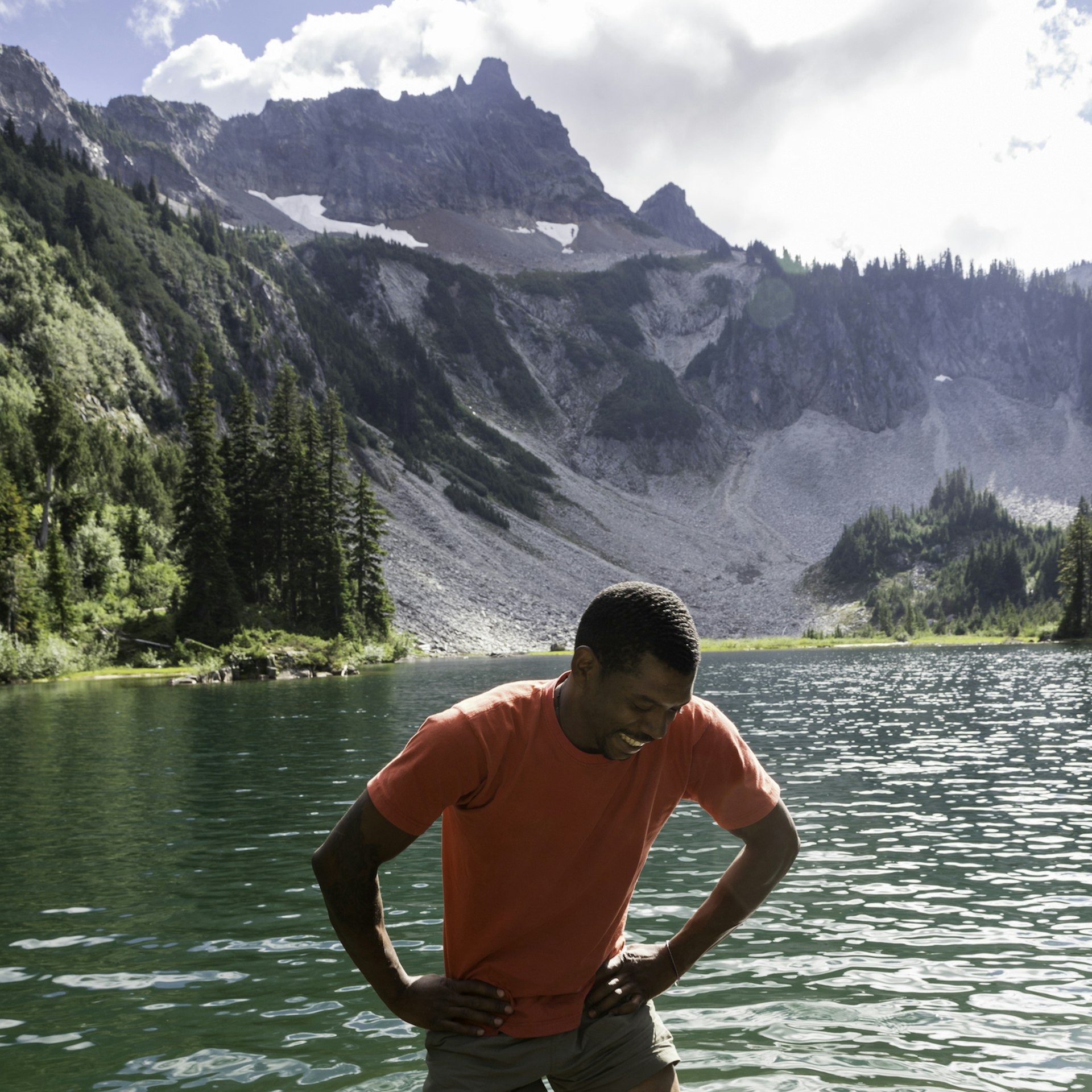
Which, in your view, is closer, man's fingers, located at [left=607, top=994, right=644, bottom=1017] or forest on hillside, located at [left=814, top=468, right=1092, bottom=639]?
man's fingers, located at [left=607, top=994, right=644, bottom=1017]

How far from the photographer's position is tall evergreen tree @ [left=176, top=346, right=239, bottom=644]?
66.2 metres

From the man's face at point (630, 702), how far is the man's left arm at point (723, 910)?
79cm

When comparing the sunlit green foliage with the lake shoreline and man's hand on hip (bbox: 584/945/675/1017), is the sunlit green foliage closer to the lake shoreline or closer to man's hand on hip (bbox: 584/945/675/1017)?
the lake shoreline

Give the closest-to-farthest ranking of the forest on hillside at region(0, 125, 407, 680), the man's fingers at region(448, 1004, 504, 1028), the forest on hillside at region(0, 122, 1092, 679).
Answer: the man's fingers at region(448, 1004, 504, 1028)
the forest on hillside at region(0, 125, 407, 680)
the forest on hillside at region(0, 122, 1092, 679)

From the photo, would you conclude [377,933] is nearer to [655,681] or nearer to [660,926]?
[655,681]

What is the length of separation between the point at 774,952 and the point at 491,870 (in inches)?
272

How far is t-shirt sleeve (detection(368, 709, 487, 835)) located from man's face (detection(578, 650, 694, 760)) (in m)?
0.44

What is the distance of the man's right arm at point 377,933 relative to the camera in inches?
130

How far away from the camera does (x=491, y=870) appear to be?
3480mm

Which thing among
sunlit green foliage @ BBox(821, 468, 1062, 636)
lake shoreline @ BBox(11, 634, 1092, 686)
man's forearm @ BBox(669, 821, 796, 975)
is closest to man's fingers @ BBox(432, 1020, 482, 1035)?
man's forearm @ BBox(669, 821, 796, 975)

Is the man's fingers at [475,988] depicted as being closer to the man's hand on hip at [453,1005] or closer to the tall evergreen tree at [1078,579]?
the man's hand on hip at [453,1005]

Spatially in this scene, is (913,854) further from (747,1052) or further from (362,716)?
(362,716)

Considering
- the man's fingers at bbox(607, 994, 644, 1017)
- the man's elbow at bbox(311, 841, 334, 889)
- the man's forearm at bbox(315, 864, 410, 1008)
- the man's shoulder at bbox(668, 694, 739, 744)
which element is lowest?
the man's fingers at bbox(607, 994, 644, 1017)

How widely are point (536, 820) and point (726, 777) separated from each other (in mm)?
856
